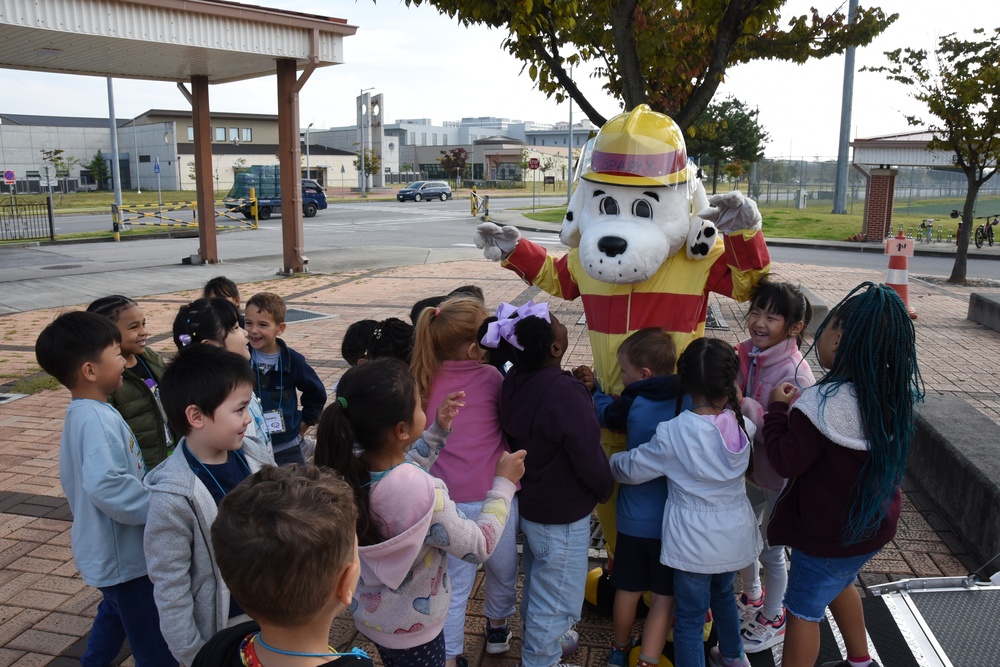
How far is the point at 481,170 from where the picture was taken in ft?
272

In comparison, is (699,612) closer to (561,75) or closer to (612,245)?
(612,245)

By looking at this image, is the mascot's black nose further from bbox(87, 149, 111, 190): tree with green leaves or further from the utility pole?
bbox(87, 149, 111, 190): tree with green leaves

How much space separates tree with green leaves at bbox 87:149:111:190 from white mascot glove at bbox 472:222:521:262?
61.5 meters

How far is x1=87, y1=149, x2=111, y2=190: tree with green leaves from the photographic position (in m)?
56.9

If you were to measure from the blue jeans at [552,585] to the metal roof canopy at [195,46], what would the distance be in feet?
34.8

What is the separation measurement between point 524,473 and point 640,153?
5.27 feet

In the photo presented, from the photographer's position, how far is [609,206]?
3.61 metres

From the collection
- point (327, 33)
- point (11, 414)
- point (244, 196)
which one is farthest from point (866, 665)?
point (244, 196)

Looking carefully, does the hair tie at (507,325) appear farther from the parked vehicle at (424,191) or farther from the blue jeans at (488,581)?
the parked vehicle at (424,191)

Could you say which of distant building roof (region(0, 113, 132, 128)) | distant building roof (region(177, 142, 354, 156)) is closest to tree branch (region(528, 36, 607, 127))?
distant building roof (region(177, 142, 354, 156))

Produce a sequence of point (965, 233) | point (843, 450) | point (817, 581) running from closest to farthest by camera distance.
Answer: point (843, 450) < point (817, 581) < point (965, 233)

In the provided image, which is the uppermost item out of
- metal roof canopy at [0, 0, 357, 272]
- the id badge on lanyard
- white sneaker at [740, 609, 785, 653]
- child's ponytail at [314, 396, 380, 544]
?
metal roof canopy at [0, 0, 357, 272]

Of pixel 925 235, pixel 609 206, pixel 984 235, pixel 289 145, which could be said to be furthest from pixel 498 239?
pixel 925 235

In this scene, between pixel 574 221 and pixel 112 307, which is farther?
pixel 574 221
